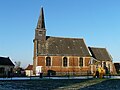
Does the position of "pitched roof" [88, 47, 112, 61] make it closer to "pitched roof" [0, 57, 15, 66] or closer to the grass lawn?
"pitched roof" [0, 57, 15, 66]

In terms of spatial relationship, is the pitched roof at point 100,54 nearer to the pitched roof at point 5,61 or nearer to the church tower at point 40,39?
the church tower at point 40,39

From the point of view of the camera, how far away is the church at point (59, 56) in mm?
63094

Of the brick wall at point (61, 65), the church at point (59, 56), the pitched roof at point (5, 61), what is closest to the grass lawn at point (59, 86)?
the church at point (59, 56)

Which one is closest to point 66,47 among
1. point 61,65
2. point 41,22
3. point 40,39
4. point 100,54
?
point 61,65

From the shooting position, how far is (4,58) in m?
68.4

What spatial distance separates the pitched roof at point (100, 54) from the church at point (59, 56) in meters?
2.26

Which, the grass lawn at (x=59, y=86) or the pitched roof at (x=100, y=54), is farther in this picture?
the pitched roof at (x=100, y=54)

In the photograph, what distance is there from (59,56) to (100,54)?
1491 centimetres

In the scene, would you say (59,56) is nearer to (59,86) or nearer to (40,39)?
(40,39)

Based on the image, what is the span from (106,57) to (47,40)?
18.8 m

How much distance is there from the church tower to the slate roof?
1.31 metres

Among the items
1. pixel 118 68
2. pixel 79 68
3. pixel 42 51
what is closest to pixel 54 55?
pixel 42 51

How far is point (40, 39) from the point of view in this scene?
65812 millimetres

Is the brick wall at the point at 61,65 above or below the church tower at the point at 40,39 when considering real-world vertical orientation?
below
